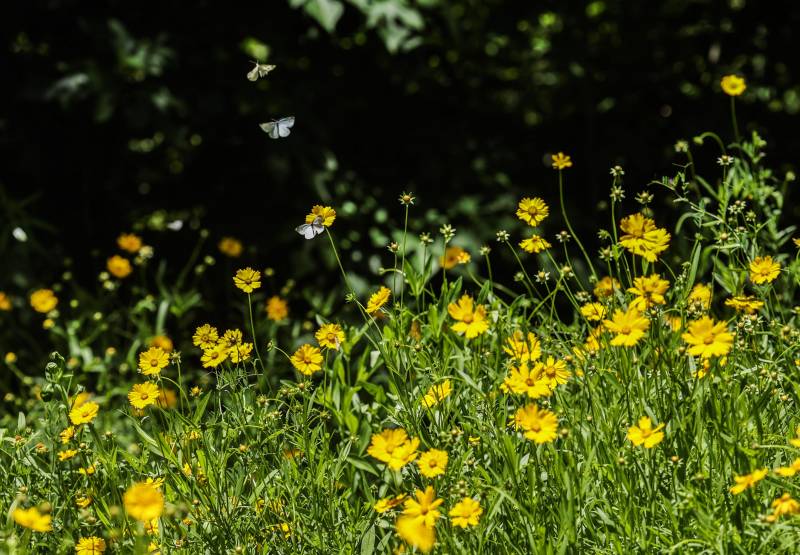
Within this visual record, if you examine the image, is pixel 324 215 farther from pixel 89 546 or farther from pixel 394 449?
pixel 89 546

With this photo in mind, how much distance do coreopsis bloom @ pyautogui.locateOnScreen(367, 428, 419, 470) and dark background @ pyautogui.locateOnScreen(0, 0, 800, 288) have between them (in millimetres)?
1574

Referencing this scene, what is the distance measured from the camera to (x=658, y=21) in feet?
12.9

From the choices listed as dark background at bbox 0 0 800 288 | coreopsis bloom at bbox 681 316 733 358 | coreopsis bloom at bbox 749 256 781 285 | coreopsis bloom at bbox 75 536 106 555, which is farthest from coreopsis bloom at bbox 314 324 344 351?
dark background at bbox 0 0 800 288

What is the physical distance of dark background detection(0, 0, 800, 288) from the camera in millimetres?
3162

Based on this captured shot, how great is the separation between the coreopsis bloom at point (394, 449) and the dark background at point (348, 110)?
62.0 inches

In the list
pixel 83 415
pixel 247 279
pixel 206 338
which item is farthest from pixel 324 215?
pixel 83 415

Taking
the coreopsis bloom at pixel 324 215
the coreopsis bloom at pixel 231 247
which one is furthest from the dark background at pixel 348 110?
the coreopsis bloom at pixel 324 215

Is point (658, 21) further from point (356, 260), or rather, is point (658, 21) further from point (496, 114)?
point (356, 260)

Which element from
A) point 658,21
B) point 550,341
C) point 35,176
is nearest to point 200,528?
point 550,341

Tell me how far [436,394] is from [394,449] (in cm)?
17

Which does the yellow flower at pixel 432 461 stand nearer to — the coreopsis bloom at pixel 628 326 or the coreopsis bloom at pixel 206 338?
the coreopsis bloom at pixel 628 326

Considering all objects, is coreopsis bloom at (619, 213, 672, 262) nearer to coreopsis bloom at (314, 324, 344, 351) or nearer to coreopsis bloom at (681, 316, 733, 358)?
coreopsis bloom at (681, 316, 733, 358)

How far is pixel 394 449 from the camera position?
1.56m

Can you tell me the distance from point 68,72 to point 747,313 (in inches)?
86.1
